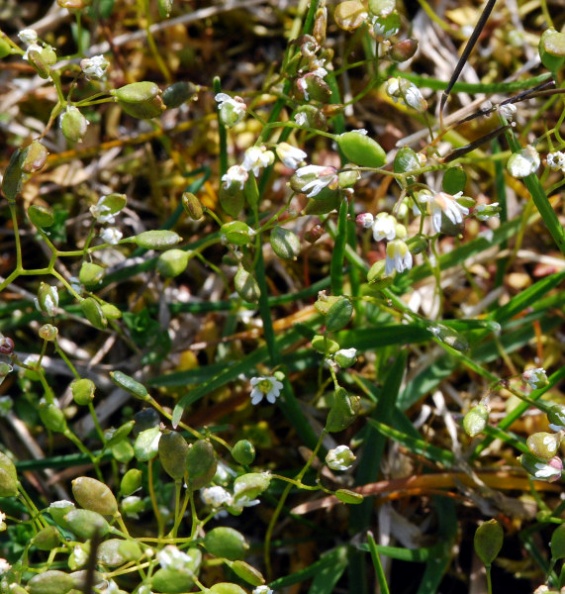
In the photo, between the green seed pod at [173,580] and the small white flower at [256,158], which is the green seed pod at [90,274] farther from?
the green seed pod at [173,580]

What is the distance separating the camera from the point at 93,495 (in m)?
1.43

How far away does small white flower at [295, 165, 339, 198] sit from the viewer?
1.38 metres

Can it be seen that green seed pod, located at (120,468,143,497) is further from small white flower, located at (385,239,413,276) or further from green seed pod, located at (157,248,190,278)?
small white flower, located at (385,239,413,276)

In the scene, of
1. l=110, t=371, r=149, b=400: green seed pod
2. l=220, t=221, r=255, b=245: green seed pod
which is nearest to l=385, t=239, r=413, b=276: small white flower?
l=220, t=221, r=255, b=245: green seed pod

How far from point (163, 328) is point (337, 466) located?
709mm

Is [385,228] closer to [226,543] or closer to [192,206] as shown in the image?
Result: [192,206]

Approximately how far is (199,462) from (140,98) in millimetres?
685

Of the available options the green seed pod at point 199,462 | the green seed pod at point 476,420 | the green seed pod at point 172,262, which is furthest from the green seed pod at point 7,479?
the green seed pod at point 476,420

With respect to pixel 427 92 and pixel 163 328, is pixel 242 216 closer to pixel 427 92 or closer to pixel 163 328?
pixel 163 328

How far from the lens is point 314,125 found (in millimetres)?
1521

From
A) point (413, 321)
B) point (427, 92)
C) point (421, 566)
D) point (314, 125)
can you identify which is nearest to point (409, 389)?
point (413, 321)

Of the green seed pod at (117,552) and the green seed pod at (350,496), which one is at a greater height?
the green seed pod at (117,552)

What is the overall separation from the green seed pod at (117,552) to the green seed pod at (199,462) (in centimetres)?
14

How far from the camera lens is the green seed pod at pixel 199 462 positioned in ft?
4.51
